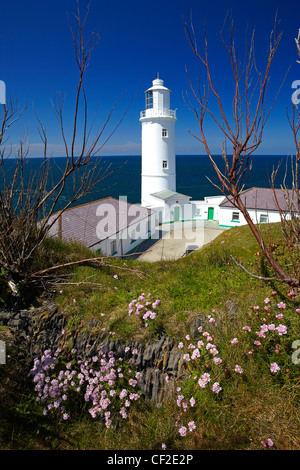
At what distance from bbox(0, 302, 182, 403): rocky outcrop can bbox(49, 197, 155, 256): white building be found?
8610 millimetres

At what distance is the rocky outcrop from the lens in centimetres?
369

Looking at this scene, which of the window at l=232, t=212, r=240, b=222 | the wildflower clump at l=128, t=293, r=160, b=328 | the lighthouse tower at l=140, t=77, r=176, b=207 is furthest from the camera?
the lighthouse tower at l=140, t=77, r=176, b=207

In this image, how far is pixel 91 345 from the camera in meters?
4.07

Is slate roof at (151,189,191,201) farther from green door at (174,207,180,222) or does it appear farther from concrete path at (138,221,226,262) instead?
concrete path at (138,221,226,262)

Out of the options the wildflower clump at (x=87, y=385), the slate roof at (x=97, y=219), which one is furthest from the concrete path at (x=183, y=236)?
the wildflower clump at (x=87, y=385)

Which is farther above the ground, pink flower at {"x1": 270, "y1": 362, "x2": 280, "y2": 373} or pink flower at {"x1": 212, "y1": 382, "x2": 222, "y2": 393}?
pink flower at {"x1": 270, "y1": 362, "x2": 280, "y2": 373}

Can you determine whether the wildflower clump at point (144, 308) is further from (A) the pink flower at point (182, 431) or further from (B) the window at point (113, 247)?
(B) the window at point (113, 247)

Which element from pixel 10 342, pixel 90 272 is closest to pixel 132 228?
pixel 90 272

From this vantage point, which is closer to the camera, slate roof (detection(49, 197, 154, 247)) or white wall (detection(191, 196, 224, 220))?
slate roof (detection(49, 197, 154, 247))

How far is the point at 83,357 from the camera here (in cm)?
404

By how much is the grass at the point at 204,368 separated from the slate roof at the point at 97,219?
29.0 ft

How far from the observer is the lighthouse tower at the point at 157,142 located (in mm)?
27125

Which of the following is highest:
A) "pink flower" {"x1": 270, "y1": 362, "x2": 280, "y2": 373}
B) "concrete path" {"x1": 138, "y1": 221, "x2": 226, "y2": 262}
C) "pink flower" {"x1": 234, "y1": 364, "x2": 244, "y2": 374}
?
"pink flower" {"x1": 270, "y1": 362, "x2": 280, "y2": 373}

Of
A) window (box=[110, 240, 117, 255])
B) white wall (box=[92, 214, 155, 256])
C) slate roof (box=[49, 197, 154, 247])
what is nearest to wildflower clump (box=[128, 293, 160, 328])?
slate roof (box=[49, 197, 154, 247])
